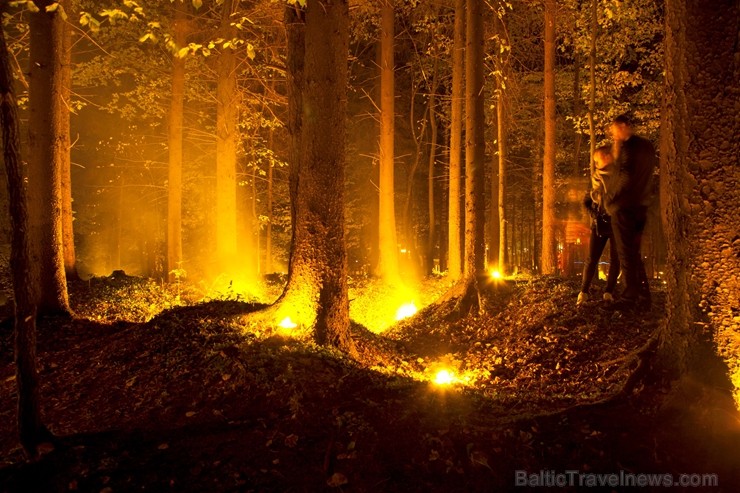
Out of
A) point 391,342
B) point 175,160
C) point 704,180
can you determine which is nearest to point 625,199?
point 704,180

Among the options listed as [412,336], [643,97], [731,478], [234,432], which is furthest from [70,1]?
[643,97]

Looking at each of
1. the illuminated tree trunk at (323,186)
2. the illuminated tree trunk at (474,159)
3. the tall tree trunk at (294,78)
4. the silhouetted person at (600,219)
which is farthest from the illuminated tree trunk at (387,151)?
the illuminated tree trunk at (323,186)

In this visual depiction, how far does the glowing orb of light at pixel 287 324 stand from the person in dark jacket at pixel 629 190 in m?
4.79

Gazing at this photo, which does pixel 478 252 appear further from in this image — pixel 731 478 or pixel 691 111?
pixel 731 478

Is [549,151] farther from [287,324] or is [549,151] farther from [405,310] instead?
[287,324]

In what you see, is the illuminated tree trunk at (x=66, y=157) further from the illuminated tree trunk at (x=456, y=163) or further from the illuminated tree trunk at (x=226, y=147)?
the illuminated tree trunk at (x=456, y=163)

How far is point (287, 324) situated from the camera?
22.8 ft

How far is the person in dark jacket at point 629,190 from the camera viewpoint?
708cm

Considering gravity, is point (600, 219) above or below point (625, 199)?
below

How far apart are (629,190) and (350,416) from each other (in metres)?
5.09

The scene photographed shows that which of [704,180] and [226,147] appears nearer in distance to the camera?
[704,180]

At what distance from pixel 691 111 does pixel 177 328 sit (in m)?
6.41

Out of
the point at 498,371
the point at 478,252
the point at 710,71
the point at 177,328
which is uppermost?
the point at 710,71

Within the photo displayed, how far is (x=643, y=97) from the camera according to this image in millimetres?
20688
